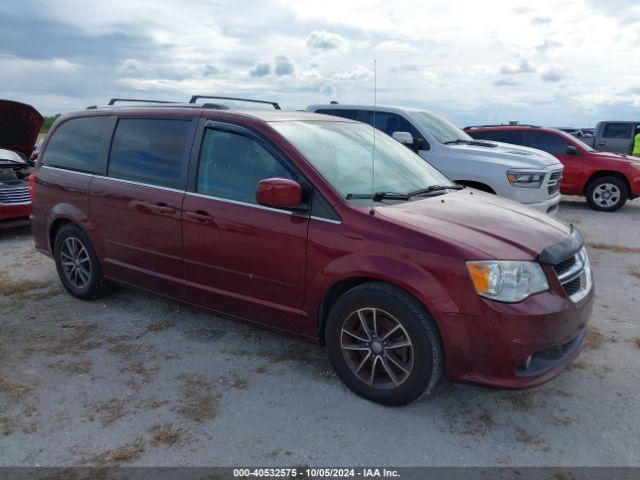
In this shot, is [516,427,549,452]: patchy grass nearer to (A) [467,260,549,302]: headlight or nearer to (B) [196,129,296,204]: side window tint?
(A) [467,260,549,302]: headlight

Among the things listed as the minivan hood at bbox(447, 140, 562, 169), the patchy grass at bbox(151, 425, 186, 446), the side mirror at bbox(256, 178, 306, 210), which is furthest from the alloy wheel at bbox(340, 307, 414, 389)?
the minivan hood at bbox(447, 140, 562, 169)

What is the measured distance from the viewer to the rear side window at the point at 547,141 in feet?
37.2

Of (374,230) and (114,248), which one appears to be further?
(114,248)

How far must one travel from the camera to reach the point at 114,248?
467 centimetres

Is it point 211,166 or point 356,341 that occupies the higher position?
point 211,166

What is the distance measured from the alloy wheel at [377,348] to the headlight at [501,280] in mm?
522

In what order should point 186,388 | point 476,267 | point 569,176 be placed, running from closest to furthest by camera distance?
1. point 476,267
2. point 186,388
3. point 569,176

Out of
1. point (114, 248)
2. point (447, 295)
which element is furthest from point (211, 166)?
point (447, 295)

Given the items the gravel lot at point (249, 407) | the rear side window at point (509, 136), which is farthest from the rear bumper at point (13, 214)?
the rear side window at point (509, 136)

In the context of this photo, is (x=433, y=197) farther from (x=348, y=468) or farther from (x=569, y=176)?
(x=569, y=176)

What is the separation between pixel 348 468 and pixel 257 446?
0.51 metres

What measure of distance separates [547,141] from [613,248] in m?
4.67

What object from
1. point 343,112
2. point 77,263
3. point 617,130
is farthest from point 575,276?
point 617,130

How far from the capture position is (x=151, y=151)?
4387 millimetres
